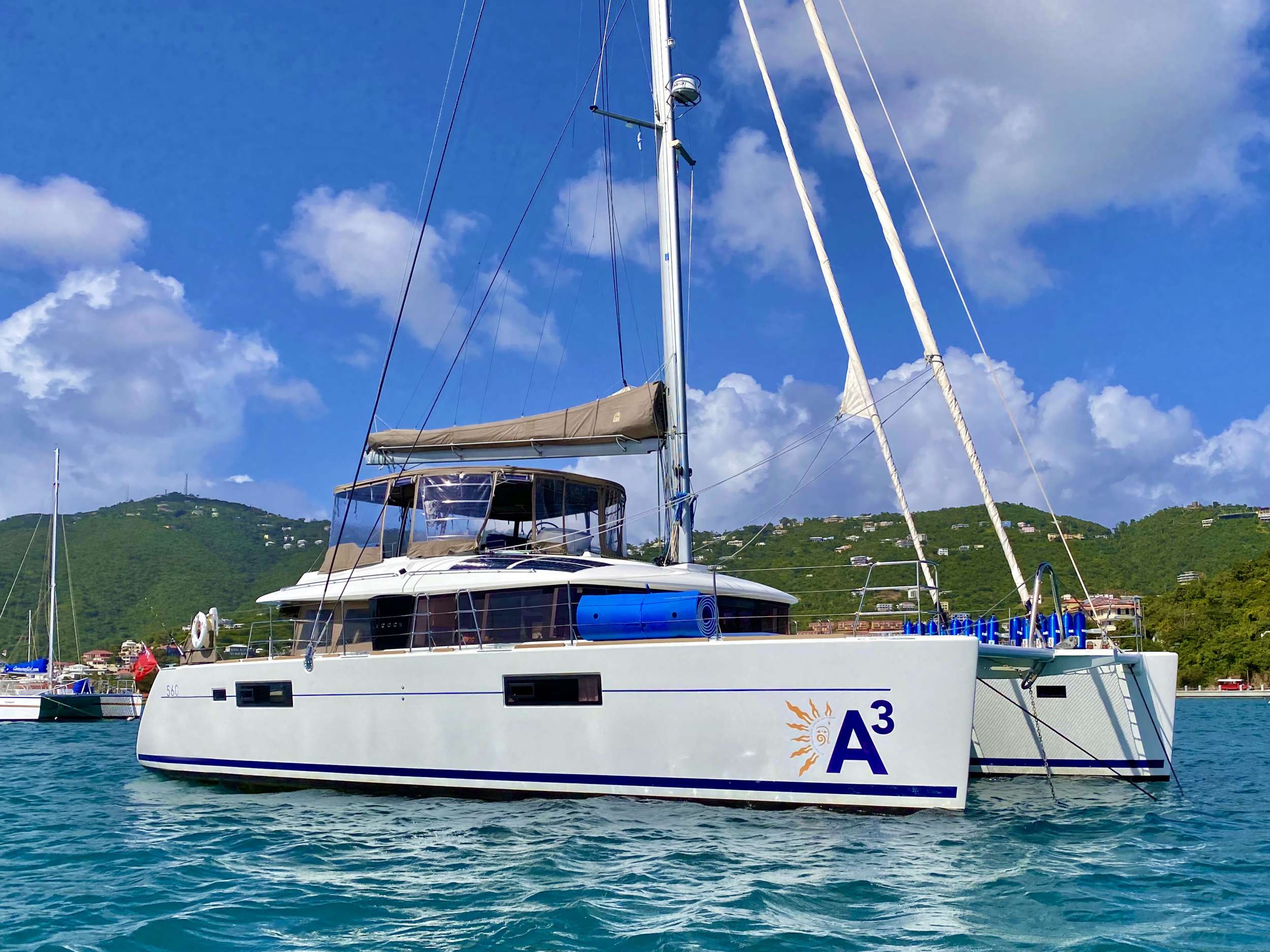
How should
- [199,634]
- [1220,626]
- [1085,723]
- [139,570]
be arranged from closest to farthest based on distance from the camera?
[1085,723] → [199,634] → [1220,626] → [139,570]

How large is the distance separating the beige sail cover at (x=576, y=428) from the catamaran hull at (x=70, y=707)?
24465mm

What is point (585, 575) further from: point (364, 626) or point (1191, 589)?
point (1191, 589)

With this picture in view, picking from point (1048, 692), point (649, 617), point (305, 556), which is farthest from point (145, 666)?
point (305, 556)

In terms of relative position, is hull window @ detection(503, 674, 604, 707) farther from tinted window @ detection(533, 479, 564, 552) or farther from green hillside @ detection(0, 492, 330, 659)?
green hillside @ detection(0, 492, 330, 659)

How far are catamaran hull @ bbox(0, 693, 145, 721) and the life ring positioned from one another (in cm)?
2140

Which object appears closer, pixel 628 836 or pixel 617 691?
pixel 628 836

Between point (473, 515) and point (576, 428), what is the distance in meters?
1.71

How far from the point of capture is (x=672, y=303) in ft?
39.8

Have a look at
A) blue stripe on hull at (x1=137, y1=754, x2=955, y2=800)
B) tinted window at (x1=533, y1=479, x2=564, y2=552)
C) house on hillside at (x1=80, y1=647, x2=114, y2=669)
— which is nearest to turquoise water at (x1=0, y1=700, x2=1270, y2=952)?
blue stripe on hull at (x1=137, y1=754, x2=955, y2=800)

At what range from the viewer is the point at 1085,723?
10.6m

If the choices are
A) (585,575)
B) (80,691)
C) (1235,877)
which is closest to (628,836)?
(585,575)

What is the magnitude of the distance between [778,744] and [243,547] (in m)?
72.6

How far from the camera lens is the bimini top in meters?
11.8

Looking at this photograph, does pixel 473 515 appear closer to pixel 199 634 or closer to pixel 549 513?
pixel 549 513
